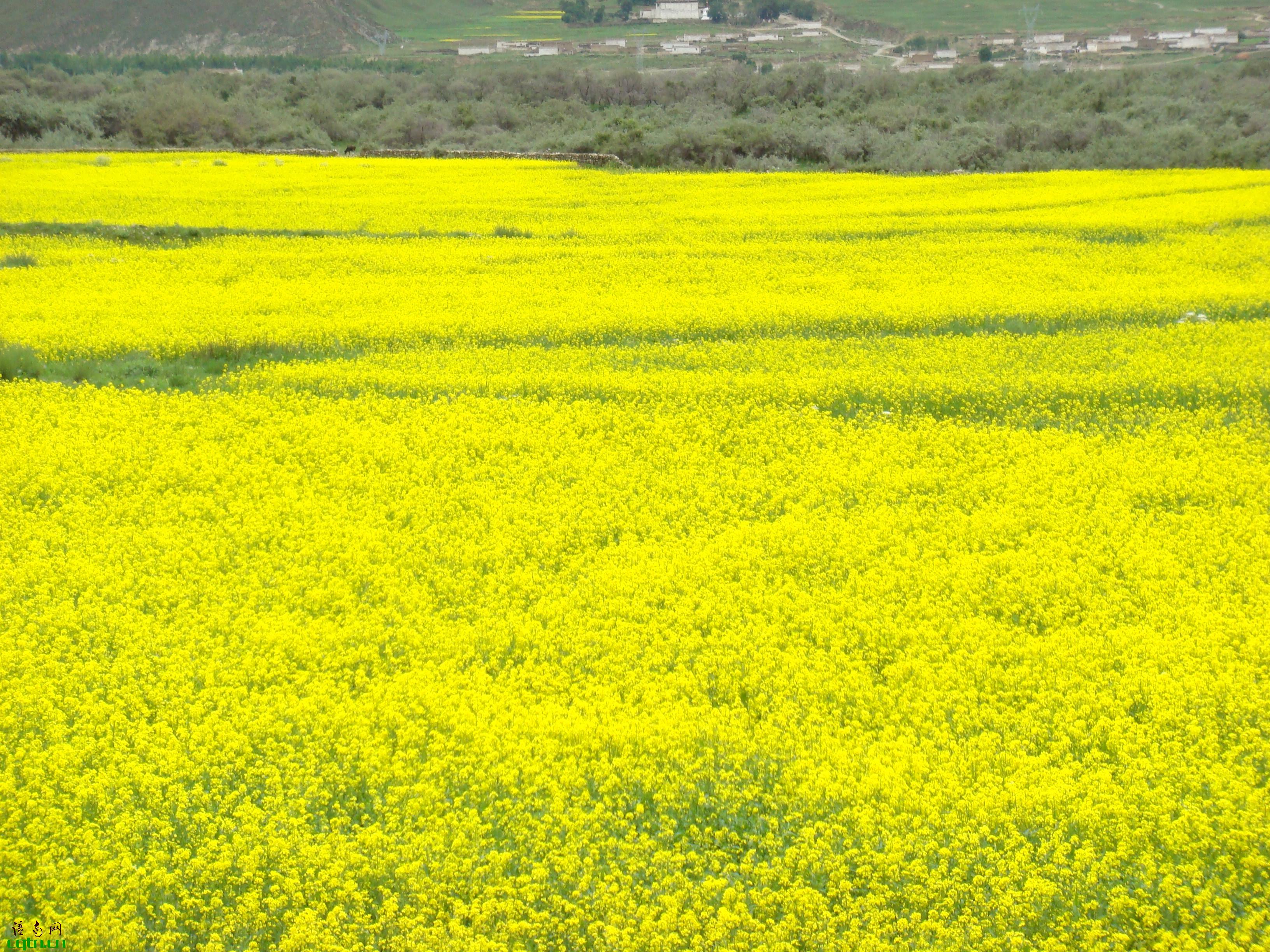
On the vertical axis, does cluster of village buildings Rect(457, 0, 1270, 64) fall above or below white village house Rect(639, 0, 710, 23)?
below

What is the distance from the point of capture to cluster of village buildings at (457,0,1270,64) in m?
55.9

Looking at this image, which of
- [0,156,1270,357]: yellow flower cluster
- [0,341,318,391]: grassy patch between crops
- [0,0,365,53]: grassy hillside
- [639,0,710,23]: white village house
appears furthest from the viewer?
[639,0,710,23]: white village house

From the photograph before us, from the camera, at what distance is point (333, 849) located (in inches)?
178

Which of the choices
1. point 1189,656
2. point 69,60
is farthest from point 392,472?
point 69,60

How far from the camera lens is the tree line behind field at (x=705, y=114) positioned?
30094 mm

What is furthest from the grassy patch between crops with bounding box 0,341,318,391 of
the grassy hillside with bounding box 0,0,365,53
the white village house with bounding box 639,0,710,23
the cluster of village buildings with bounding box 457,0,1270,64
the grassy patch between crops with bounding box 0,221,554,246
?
the white village house with bounding box 639,0,710,23

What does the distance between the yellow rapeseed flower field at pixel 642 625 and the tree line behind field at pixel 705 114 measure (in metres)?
18.0

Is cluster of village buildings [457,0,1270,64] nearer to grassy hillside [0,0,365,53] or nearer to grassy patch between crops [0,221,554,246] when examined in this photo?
grassy hillside [0,0,365,53]

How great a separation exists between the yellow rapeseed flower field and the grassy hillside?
53.5m

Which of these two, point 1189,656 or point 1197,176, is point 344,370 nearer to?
point 1189,656

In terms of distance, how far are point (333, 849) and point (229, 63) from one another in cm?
5663

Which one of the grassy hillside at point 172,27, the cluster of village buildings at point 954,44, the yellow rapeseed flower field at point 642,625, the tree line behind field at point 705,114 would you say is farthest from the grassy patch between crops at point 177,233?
the grassy hillside at point 172,27

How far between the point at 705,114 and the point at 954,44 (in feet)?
108

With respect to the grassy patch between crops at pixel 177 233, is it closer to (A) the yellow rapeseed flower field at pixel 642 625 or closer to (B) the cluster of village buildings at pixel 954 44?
(A) the yellow rapeseed flower field at pixel 642 625
